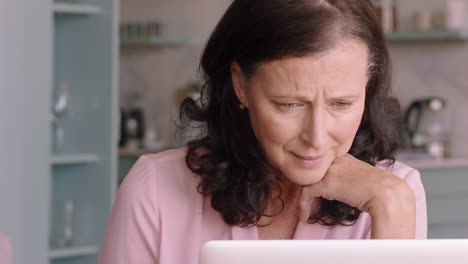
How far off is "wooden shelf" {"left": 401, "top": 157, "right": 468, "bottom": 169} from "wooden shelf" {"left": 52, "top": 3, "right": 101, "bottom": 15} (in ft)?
5.47

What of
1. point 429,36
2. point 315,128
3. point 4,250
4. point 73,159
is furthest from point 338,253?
point 429,36

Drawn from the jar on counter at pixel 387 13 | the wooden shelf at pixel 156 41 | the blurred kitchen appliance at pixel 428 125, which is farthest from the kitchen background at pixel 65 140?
the wooden shelf at pixel 156 41

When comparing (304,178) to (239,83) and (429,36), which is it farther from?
(429,36)

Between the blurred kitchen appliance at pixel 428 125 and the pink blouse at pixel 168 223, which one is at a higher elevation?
the pink blouse at pixel 168 223

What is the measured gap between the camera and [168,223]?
1512 millimetres

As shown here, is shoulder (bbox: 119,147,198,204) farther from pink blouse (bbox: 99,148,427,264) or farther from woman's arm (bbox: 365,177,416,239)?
woman's arm (bbox: 365,177,416,239)

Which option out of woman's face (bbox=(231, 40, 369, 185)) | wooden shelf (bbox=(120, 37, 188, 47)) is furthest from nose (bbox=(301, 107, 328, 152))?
wooden shelf (bbox=(120, 37, 188, 47))

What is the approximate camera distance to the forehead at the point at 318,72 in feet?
4.23

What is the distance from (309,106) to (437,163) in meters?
3.05

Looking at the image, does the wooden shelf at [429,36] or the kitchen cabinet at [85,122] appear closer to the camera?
the kitchen cabinet at [85,122]

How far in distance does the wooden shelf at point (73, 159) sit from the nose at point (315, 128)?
87.9 inches

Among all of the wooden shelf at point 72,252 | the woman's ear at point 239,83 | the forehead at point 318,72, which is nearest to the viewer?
the forehead at point 318,72

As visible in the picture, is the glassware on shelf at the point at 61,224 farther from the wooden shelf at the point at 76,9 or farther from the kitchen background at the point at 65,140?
the wooden shelf at the point at 76,9

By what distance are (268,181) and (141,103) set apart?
3.69m
